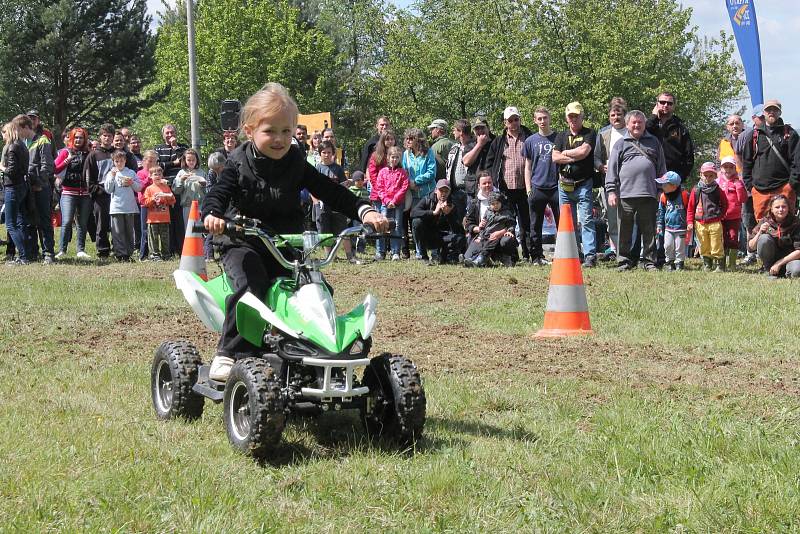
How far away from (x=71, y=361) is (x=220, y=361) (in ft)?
9.18

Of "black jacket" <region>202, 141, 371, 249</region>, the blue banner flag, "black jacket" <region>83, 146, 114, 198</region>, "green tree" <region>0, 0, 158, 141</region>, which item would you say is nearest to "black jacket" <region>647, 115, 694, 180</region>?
the blue banner flag

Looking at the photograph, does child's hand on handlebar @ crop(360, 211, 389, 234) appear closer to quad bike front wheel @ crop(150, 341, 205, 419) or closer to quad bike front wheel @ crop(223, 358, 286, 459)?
quad bike front wheel @ crop(223, 358, 286, 459)

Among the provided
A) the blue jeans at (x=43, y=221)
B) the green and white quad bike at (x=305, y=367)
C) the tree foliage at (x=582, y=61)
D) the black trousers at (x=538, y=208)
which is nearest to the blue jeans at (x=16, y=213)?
the blue jeans at (x=43, y=221)

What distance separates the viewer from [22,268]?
1504 centimetres

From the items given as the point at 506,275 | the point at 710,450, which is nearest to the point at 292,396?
the point at 710,450

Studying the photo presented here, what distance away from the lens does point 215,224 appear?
201 inches

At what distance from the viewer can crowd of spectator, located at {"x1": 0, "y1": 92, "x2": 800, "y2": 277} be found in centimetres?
1362

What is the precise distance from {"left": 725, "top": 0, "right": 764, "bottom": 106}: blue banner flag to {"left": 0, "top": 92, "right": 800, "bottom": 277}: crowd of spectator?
117 inches

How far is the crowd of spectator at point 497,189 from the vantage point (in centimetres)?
1362

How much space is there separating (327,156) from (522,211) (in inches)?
130

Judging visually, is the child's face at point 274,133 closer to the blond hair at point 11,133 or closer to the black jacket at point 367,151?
the blond hair at point 11,133

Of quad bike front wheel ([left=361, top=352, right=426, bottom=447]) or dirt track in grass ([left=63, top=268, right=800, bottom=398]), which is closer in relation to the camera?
quad bike front wheel ([left=361, top=352, right=426, bottom=447])

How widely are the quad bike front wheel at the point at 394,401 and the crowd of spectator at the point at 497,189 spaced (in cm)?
879

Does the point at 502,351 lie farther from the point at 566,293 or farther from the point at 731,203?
the point at 731,203
